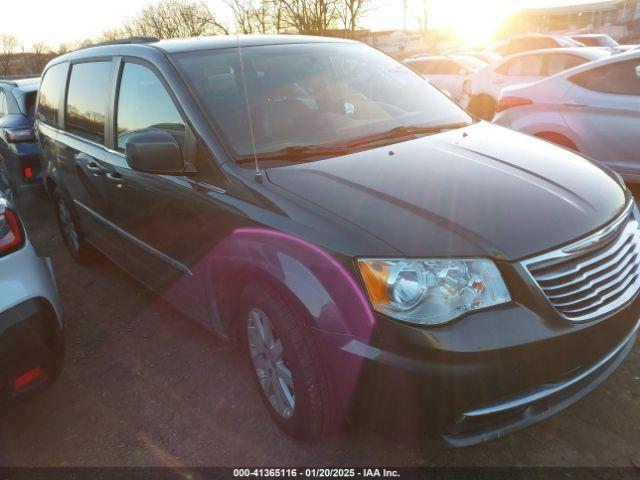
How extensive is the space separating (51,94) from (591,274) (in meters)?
4.43

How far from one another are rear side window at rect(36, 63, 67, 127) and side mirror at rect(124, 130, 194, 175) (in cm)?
229

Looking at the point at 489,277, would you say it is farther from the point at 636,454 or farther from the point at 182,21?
the point at 182,21

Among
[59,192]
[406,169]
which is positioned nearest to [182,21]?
[59,192]

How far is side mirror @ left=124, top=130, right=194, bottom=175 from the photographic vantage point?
93.4 inches

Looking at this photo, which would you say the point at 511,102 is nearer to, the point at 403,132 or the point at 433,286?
the point at 403,132

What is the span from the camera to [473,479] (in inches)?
81.3

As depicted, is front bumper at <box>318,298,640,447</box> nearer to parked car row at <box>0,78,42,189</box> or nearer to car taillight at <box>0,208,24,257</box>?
car taillight at <box>0,208,24,257</box>

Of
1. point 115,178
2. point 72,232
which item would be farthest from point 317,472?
point 72,232

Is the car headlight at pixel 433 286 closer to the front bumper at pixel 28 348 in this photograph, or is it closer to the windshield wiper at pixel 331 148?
the windshield wiper at pixel 331 148

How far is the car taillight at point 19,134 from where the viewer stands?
5863mm

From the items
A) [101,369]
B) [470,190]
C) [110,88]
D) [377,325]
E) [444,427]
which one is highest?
[110,88]

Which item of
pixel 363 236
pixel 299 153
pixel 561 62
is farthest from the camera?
pixel 561 62

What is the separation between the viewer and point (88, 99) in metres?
3.62

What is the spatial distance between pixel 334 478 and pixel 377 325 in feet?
2.68
